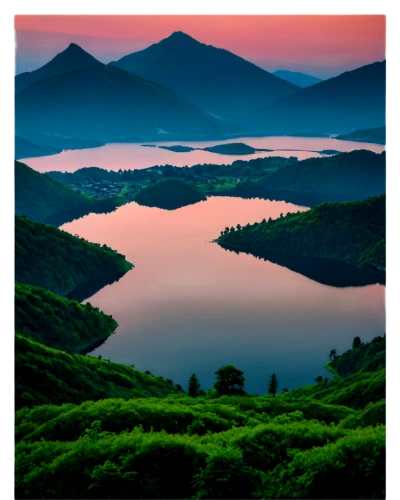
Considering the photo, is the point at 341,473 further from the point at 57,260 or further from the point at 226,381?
the point at 57,260

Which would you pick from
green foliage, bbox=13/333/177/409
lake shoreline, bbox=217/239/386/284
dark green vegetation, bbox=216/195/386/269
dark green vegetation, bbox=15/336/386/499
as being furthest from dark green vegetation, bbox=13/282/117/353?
dark green vegetation, bbox=216/195/386/269

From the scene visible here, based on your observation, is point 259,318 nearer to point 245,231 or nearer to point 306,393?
point 306,393

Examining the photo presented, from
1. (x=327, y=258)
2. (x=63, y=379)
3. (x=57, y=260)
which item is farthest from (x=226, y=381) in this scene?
(x=327, y=258)

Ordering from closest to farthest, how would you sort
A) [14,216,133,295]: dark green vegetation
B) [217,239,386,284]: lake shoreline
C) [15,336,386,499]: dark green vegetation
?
[15,336,386,499]: dark green vegetation
[14,216,133,295]: dark green vegetation
[217,239,386,284]: lake shoreline

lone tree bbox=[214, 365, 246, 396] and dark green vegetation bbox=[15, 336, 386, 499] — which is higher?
lone tree bbox=[214, 365, 246, 396]

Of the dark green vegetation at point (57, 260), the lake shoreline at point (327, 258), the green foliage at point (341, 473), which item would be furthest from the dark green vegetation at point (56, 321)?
the lake shoreline at point (327, 258)

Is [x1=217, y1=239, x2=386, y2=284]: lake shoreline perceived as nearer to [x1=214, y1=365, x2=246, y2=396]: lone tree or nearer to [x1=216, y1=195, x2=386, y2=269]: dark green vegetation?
[x1=216, y1=195, x2=386, y2=269]: dark green vegetation

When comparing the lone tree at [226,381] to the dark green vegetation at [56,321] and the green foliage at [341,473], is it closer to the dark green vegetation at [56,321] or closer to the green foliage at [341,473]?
→ the green foliage at [341,473]

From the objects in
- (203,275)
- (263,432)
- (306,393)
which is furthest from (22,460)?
(203,275)
